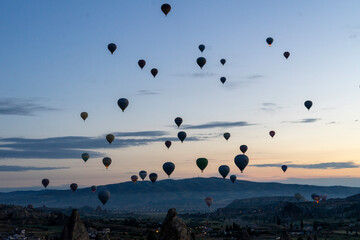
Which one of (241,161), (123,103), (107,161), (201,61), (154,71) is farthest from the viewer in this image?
(107,161)

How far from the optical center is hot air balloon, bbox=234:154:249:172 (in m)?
104

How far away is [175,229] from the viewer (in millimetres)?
31906

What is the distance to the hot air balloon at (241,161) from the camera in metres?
104

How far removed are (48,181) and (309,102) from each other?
8475 cm

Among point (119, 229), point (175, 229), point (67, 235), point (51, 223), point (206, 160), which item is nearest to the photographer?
point (175, 229)

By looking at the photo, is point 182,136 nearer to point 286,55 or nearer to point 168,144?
point 168,144

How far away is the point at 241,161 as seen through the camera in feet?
343

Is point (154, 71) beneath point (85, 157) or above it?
above

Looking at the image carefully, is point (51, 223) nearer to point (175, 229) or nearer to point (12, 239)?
point (12, 239)

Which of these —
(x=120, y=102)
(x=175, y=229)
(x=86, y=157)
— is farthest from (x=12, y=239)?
(x=175, y=229)

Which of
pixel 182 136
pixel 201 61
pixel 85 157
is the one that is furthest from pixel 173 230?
pixel 85 157

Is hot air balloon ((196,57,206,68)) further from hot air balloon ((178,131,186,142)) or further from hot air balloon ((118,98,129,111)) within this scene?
hot air balloon ((118,98,129,111))

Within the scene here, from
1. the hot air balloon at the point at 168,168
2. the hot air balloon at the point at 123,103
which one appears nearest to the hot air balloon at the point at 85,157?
the hot air balloon at the point at 168,168

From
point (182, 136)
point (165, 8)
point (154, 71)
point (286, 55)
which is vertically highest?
point (165, 8)
